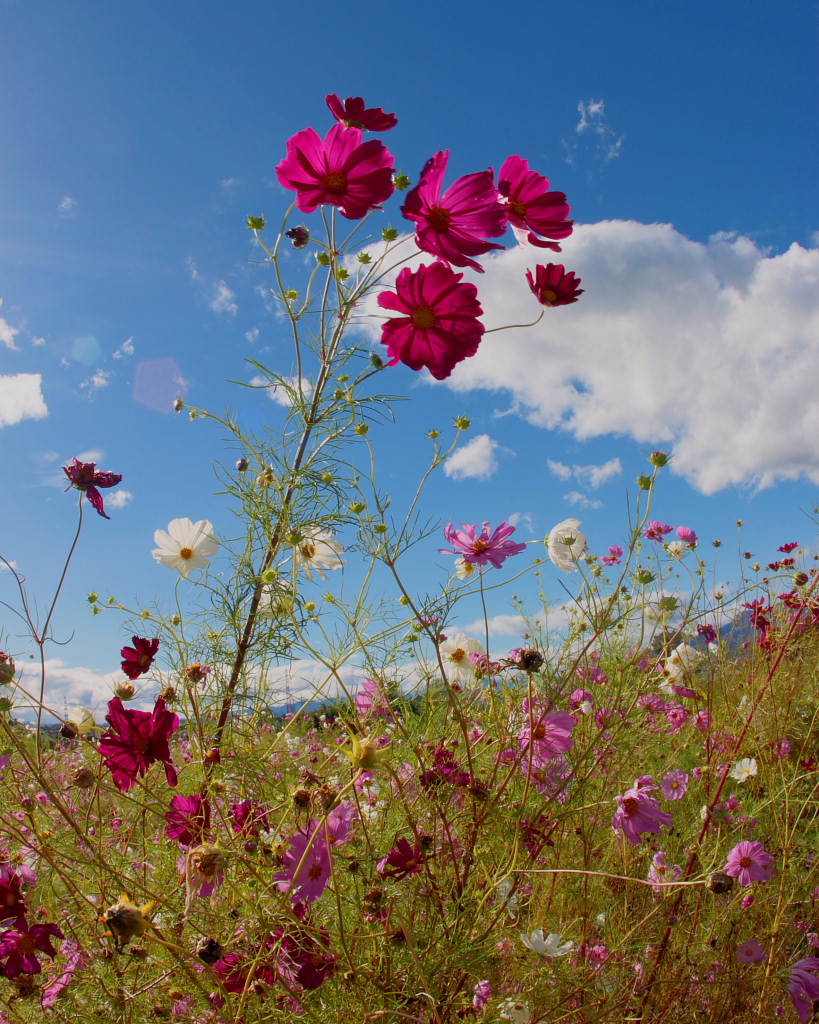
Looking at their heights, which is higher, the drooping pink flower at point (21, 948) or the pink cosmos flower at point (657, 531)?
the pink cosmos flower at point (657, 531)

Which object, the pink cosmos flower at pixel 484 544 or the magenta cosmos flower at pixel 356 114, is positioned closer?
the magenta cosmos flower at pixel 356 114

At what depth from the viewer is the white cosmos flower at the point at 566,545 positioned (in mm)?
1258

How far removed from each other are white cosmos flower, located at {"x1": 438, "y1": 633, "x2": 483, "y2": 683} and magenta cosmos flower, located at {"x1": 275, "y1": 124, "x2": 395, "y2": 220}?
36.1 inches

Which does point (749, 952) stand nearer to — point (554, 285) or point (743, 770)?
point (743, 770)

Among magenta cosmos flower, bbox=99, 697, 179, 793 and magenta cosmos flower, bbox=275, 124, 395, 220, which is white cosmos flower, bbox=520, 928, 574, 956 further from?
magenta cosmos flower, bbox=275, 124, 395, 220

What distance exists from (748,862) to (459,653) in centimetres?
68

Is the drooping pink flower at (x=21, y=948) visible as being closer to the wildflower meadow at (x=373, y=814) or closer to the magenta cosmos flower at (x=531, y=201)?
the wildflower meadow at (x=373, y=814)

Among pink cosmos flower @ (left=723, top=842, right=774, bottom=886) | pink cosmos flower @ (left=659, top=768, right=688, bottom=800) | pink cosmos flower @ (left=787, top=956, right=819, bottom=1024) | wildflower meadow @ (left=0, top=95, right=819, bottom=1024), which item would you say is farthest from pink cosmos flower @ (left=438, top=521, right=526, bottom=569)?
pink cosmos flower @ (left=659, top=768, right=688, bottom=800)

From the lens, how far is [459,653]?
1399 mm

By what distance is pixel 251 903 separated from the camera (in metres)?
0.87

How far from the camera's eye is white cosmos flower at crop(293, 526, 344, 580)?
124cm

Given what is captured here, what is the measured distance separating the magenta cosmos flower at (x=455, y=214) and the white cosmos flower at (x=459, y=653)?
901 mm

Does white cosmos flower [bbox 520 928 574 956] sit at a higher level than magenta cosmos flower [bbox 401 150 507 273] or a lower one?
lower

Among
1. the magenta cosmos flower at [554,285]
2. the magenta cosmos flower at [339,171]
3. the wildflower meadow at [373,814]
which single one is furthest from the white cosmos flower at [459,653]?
the magenta cosmos flower at [339,171]
